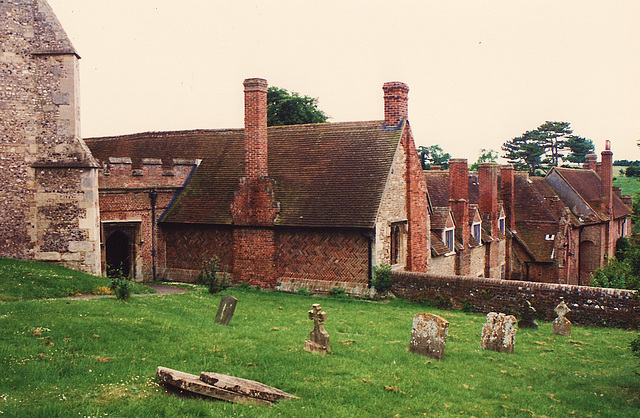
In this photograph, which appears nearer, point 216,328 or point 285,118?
point 216,328

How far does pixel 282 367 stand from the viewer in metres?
10.4

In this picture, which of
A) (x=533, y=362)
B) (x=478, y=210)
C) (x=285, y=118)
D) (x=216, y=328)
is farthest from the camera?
(x=285, y=118)

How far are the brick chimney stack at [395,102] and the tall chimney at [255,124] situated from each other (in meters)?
5.06

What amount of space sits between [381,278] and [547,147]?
68586 mm

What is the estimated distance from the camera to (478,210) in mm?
33656

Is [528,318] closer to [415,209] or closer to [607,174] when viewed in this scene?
[415,209]

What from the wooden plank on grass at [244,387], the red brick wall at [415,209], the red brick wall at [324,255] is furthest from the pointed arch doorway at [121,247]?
the wooden plank on grass at [244,387]

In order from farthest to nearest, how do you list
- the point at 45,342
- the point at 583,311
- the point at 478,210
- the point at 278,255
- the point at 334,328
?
the point at 478,210 < the point at 278,255 < the point at 583,311 < the point at 334,328 < the point at 45,342

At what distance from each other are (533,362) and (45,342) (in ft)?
32.8

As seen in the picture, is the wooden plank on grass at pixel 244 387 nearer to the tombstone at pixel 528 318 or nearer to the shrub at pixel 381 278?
the tombstone at pixel 528 318

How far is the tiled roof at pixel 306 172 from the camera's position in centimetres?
2252

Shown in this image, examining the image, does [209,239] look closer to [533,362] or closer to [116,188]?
[116,188]

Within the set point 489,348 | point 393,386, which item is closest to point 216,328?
point 393,386

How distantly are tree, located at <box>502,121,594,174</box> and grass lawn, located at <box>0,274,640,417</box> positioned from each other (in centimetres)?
7024
